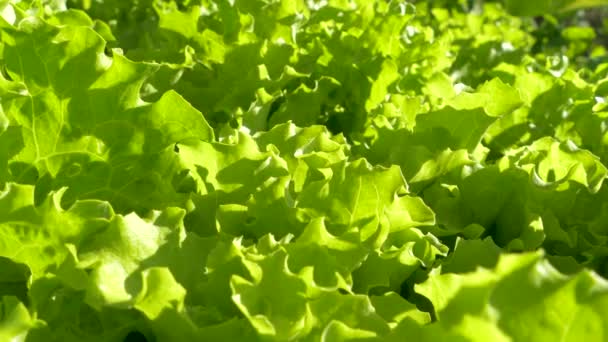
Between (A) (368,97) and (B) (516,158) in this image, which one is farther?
(A) (368,97)

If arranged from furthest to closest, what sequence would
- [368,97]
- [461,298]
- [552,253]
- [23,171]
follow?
[368,97], [552,253], [23,171], [461,298]

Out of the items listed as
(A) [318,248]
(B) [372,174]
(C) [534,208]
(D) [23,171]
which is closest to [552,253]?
(C) [534,208]

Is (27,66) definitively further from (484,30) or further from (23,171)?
(484,30)

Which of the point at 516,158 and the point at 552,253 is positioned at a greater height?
the point at 516,158

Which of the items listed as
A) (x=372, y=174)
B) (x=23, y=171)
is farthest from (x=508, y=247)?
(x=23, y=171)

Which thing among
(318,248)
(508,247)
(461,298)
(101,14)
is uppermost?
(461,298)

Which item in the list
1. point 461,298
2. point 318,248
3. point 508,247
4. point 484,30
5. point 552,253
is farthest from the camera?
point 484,30
